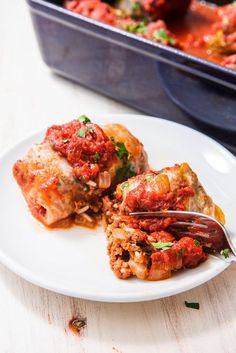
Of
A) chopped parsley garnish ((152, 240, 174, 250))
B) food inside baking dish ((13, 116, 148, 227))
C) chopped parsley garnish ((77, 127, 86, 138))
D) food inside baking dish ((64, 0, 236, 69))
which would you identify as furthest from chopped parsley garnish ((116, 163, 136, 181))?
food inside baking dish ((64, 0, 236, 69))

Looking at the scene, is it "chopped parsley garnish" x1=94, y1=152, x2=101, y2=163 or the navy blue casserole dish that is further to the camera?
the navy blue casserole dish

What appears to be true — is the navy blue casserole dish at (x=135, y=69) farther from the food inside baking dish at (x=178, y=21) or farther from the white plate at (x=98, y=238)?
the food inside baking dish at (x=178, y=21)

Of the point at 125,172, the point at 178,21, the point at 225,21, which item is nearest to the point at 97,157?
the point at 125,172

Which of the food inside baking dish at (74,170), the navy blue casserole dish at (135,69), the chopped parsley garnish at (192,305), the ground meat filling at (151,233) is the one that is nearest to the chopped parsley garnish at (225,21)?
the navy blue casserole dish at (135,69)

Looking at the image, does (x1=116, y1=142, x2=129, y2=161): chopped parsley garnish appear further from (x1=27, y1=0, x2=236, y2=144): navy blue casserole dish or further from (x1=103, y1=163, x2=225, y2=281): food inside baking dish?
(x1=27, y1=0, x2=236, y2=144): navy blue casserole dish

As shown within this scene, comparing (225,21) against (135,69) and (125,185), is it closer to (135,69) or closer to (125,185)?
(135,69)

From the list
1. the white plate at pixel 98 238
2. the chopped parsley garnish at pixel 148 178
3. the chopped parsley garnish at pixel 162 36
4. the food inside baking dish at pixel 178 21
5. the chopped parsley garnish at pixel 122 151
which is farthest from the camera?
the food inside baking dish at pixel 178 21
